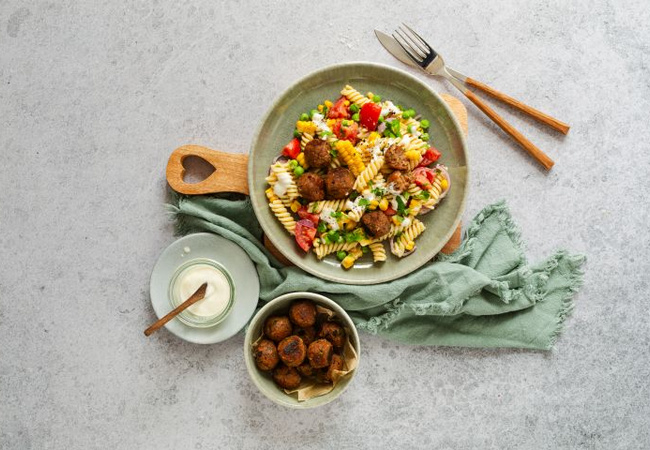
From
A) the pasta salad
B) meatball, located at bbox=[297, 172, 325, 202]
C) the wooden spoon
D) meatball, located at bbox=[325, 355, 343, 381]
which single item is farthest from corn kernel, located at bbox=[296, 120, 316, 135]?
meatball, located at bbox=[325, 355, 343, 381]

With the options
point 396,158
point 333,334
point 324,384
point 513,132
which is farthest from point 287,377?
point 513,132

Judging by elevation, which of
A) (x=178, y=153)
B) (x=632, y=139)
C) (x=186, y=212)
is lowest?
(x=186, y=212)

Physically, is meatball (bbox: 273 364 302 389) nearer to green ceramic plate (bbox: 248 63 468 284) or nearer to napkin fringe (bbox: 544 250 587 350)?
green ceramic plate (bbox: 248 63 468 284)

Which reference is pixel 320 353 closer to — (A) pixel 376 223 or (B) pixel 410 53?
(A) pixel 376 223

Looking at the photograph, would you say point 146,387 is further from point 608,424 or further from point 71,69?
point 608,424

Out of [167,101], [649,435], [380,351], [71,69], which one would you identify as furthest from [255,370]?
[649,435]

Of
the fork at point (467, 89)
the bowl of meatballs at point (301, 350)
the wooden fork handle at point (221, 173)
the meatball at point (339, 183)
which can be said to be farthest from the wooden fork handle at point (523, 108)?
the bowl of meatballs at point (301, 350)

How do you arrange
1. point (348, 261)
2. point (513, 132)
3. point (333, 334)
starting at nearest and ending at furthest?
1. point (333, 334)
2. point (348, 261)
3. point (513, 132)
